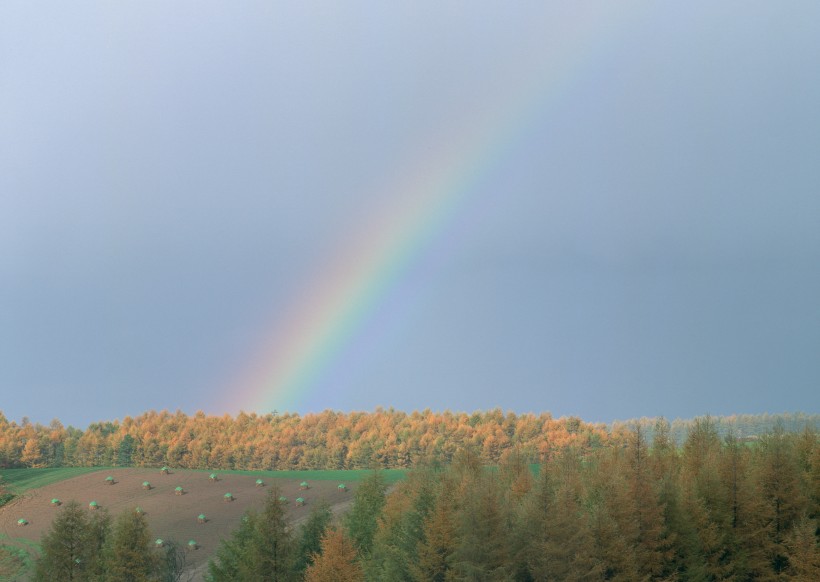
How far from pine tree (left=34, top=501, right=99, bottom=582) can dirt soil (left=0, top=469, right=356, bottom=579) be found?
2110 cm

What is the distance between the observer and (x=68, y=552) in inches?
3031

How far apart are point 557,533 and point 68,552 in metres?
47.1

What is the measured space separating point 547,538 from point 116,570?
39.0 m

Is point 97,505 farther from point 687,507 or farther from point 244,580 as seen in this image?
point 687,507

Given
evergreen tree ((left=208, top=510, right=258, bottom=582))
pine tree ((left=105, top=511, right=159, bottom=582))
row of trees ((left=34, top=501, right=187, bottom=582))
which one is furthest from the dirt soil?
pine tree ((left=105, top=511, right=159, bottom=582))

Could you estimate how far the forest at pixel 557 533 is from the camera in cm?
6019

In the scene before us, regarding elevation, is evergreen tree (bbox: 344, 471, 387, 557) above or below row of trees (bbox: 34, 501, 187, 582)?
above

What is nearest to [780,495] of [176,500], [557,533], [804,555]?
[804,555]

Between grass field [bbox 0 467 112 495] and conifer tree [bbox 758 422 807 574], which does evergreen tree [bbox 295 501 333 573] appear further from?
grass field [bbox 0 467 112 495]

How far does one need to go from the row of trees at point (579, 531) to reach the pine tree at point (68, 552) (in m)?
12.7

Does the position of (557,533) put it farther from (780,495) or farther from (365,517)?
(365,517)

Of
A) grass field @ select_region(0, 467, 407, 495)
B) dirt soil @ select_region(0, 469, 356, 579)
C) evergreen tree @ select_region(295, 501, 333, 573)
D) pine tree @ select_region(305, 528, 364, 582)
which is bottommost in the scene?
pine tree @ select_region(305, 528, 364, 582)

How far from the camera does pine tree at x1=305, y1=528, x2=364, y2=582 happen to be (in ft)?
221

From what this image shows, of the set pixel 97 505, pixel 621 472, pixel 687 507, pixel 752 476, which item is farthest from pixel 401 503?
pixel 97 505
